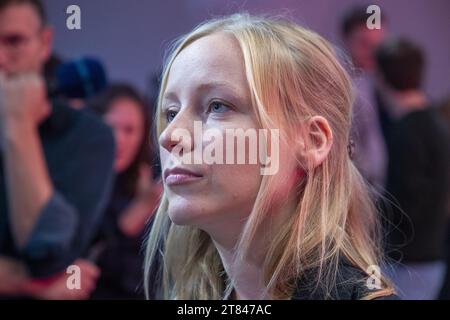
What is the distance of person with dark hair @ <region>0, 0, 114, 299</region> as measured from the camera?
1.71 m

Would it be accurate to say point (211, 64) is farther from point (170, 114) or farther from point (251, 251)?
point (251, 251)

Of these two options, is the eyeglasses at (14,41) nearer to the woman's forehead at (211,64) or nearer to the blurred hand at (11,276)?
the blurred hand at (11,276)

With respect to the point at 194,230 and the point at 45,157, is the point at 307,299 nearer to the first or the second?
the point at 194,230

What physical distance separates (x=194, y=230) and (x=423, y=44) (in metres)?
1.08

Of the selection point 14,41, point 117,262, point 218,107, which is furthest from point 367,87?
point 218,107

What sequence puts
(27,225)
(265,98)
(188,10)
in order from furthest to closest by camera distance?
(188,10) → (27,225) → (265,98)

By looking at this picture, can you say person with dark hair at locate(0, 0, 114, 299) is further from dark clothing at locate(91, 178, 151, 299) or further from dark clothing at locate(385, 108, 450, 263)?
dark clothing at locate(385, 108, 450, 263)

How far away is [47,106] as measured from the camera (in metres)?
1.79

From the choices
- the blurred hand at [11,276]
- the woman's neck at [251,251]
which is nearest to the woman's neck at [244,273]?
the woman's neck at [251,251]

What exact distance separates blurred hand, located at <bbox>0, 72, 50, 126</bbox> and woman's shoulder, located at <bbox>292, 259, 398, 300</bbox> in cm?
97

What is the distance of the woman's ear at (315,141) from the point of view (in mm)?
1026

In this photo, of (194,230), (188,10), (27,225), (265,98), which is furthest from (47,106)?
(265,98)

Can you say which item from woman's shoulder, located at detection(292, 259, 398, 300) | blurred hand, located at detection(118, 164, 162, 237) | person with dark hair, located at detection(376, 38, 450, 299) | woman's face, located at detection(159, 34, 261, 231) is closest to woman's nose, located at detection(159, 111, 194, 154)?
woman's face, located at detection(159, 34, 261, 231)
